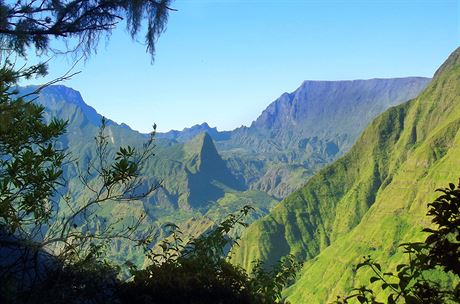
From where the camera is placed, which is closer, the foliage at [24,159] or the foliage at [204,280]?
the foliage at [24,159]

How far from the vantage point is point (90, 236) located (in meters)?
8.98

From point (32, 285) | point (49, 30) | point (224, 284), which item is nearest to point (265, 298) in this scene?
point (224, 284)

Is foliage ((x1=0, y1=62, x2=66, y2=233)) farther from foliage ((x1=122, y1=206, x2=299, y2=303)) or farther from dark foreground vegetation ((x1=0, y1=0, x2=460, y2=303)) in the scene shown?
foliage ((x1=122, y1=206, x2=299, y2=303))

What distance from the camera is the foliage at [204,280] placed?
9273 mm

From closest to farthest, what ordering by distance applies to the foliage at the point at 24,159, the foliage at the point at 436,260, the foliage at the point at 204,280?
the foliage at the point at 436,260, the foliage at the point at 24,159, the foliage at the point at 204,280

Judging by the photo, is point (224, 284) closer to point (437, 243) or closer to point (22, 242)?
point (22, 242)

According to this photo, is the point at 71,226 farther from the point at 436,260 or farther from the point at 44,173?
the point at 436,260

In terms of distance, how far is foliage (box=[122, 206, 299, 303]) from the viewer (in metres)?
9.27

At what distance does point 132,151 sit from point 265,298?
4330 mm

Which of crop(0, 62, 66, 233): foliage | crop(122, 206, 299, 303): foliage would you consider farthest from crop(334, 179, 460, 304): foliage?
crop(0, 62, 66, 233): foliage

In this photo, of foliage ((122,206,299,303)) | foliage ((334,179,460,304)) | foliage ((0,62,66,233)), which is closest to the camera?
foliage ((334,179,460,304))

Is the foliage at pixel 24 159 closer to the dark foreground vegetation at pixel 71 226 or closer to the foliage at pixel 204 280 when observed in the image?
the dark foreground vegetation at pixel 71 226

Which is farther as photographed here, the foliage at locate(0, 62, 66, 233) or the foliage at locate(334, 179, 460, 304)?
the foliage at locate(0, 62, 66, 233)

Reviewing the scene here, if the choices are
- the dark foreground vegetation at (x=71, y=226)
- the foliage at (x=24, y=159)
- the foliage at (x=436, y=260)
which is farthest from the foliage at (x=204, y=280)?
the foliage at (x=436, y=260)
